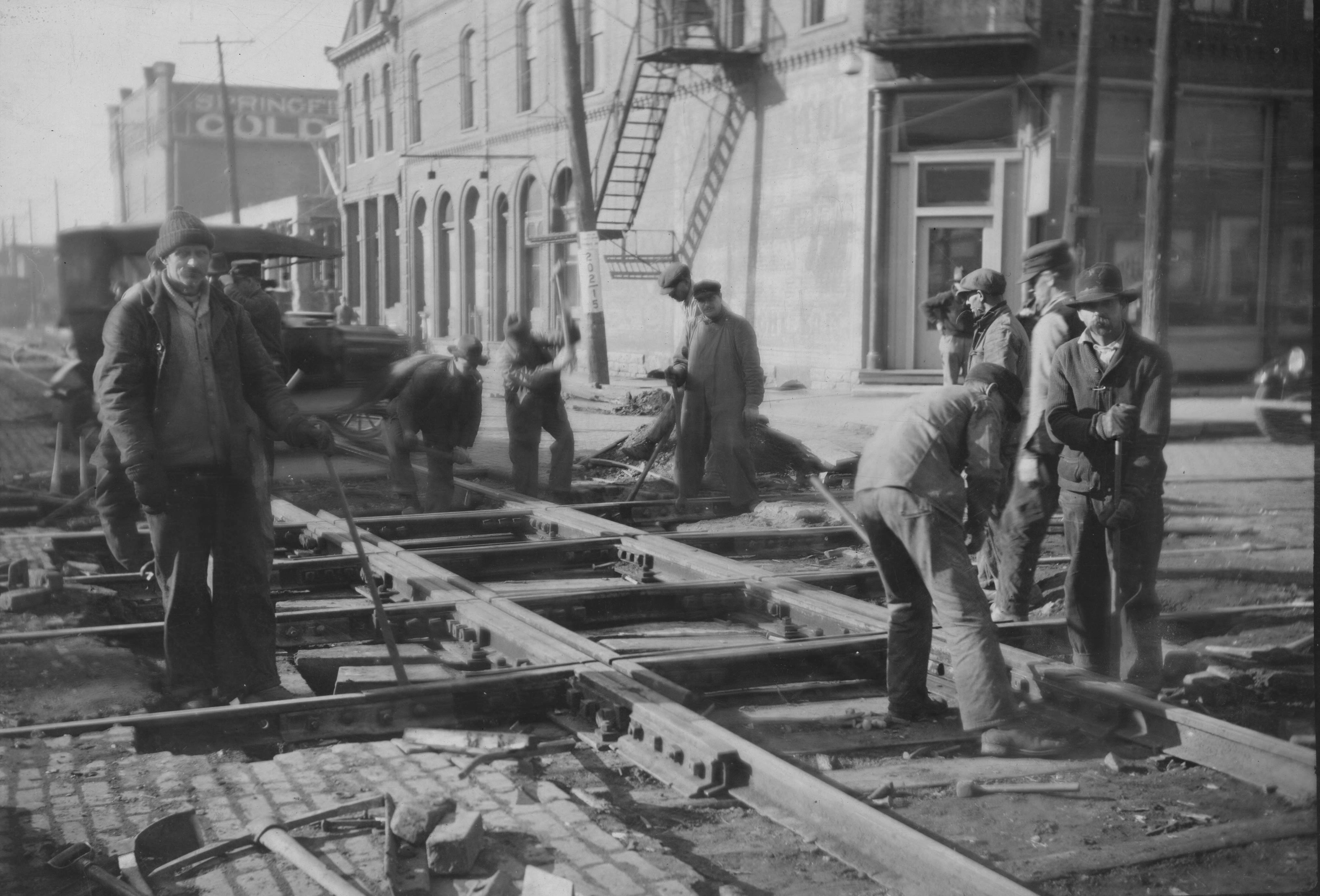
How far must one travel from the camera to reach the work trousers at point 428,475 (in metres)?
9.44

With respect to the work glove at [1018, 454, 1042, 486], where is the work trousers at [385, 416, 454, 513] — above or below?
below

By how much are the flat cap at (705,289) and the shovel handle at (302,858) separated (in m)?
5.34

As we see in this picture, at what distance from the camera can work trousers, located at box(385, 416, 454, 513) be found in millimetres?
9438

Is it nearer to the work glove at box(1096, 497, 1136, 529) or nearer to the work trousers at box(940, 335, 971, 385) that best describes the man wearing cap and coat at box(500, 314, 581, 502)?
the work trousers at box(940, 335, 971, 385)

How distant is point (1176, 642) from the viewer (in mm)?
5781

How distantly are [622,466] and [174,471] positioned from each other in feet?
22.2

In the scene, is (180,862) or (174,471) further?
(174,471)

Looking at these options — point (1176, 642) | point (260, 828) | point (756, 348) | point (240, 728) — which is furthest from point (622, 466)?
point (260, 828)

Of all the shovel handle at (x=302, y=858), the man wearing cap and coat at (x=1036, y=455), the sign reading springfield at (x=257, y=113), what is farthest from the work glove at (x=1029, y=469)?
the sign reading springfield at (x=257, y=113)

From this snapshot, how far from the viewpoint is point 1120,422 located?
4516mm

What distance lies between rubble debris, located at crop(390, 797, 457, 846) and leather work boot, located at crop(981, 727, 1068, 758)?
1.96m

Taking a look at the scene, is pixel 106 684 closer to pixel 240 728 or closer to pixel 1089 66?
pixel 240 728

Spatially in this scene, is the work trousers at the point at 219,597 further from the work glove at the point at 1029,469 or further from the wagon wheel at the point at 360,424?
the wagon wheel at the point at 360,424

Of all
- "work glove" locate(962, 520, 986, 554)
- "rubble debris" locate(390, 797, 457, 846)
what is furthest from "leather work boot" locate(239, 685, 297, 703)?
"work glove" locate(962, 520, 986, 554)
